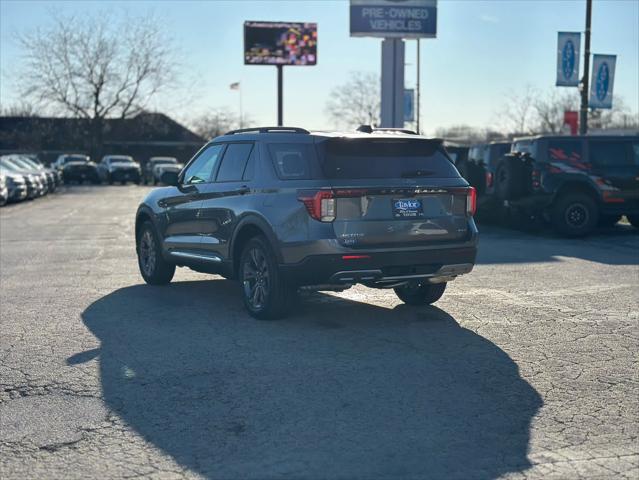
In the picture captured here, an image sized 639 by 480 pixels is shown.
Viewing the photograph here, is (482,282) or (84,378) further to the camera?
(482,282)

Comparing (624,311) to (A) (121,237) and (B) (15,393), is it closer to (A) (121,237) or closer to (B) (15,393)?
(B) (15,393)

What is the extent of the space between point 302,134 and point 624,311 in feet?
12.1

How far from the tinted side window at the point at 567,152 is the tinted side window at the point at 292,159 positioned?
970cm

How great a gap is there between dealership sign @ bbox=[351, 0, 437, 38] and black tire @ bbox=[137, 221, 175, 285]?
22911mm

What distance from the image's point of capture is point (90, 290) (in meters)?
9.98

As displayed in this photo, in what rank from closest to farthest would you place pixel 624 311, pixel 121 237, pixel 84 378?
pixel 84 378
pixel 624 311
pixel 121 237

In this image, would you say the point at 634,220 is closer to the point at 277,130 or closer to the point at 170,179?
the point at 170,179

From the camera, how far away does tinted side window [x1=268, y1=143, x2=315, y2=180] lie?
7.62 metres

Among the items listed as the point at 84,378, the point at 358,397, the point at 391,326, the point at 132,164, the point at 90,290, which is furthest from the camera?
the point at 132,164

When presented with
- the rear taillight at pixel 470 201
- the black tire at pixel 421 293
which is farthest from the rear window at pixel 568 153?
the rear taillight at pixel 470 201

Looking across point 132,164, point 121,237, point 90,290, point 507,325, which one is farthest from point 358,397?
point 132,164

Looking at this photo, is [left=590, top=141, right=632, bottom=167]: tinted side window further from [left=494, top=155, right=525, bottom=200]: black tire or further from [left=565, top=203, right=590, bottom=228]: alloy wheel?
[left=494, top=155, right=525, bottom=200]: black tire

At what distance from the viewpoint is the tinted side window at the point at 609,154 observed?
16.4 m

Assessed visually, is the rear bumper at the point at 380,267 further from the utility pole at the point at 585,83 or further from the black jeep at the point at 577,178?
the utility pole at the point at 585,83
